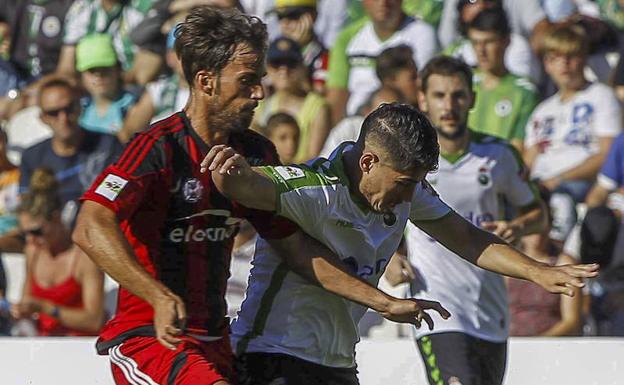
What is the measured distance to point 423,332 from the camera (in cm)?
643

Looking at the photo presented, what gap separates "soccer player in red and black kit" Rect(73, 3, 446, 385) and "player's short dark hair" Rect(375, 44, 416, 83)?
4.70 metres

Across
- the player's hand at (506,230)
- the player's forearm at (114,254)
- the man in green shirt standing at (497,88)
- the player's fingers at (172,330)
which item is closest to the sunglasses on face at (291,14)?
the man in green shirt standing at (497,88)

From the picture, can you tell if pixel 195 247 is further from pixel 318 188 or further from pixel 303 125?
pixel 303 125

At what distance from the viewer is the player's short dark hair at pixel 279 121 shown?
923 cm

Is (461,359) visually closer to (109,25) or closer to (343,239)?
(343,239)

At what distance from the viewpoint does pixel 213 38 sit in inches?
177

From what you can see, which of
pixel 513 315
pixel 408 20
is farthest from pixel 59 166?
pixel 513 315

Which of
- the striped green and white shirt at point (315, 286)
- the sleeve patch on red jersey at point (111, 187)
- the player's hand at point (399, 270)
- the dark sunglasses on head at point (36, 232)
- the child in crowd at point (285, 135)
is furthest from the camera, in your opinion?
the child in crowd at point (285, 135)

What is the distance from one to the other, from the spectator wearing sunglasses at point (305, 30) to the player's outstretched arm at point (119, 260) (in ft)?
20.2

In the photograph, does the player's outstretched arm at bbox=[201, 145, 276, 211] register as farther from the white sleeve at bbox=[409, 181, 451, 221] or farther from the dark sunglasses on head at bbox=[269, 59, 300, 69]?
the dark sunglasses on head at bbox=[269, 59, 300, 69]

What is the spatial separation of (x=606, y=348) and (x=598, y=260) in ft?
6.20

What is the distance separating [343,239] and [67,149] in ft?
18.2

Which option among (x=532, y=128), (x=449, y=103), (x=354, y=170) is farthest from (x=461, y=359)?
(x=532, y=128)

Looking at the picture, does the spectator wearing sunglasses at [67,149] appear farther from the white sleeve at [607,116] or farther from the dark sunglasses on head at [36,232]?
the white sleeve at [607,116]
